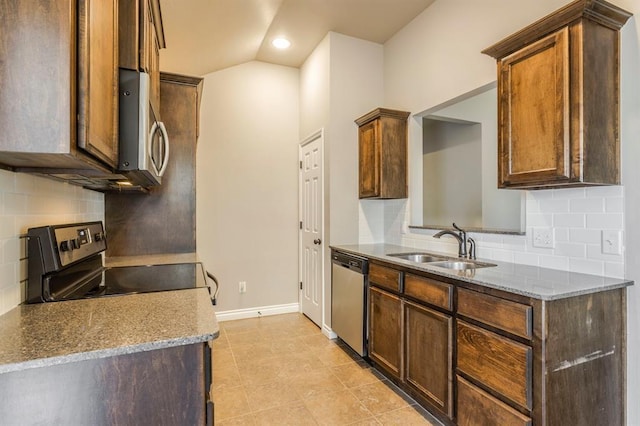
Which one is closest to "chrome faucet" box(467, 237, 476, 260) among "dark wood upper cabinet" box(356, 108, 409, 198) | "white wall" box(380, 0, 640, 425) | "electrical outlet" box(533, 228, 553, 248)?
"white wall" box(380, 0, 640, 425)

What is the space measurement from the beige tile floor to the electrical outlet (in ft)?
4.15

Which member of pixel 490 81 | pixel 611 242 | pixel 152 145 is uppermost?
pixel 490 81

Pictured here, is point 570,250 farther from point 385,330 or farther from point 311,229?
point 311,229

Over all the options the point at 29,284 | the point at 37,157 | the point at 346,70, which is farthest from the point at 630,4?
the point at 29,284

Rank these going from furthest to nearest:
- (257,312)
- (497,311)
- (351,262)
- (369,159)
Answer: (257,312)
(369,159)
(351,262)
(497,311)

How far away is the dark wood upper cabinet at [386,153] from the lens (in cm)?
317

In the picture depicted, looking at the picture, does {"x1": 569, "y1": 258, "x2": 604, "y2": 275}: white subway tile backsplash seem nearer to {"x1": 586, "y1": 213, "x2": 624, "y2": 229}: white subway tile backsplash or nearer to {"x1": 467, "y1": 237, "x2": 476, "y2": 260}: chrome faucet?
{"x1": 586, "y1": 213, "x2": 624, "y2": 229}: white subway tile backsplash

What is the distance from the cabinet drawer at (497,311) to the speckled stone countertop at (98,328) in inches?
51.2

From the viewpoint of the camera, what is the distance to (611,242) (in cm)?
173

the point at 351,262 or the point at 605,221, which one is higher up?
the point at 605,221

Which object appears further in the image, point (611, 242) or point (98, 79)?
point (611, 242)

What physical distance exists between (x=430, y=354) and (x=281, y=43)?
3286mm

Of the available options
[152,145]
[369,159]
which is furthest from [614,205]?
[152,145]

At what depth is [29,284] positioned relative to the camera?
1.32 m
